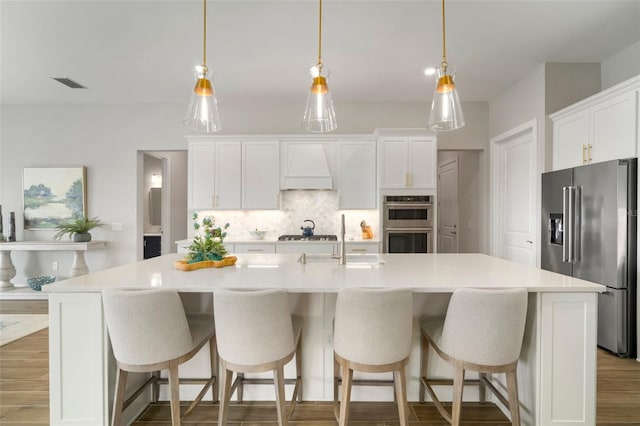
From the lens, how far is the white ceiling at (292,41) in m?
2.65

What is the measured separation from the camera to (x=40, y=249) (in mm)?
4512

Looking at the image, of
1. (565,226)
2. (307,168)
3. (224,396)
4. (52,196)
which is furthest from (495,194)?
(52,196)

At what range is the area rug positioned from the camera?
3309mm

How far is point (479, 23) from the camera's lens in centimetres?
283

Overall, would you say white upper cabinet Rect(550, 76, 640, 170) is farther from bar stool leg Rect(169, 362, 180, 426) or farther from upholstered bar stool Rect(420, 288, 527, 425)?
bar stool leg Rect(169, 362, 180, 426)

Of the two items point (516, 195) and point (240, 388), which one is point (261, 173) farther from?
point (516, 195)

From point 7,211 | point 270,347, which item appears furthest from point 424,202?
point 7,211

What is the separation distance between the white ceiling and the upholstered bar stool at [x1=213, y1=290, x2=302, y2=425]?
236 centimetres

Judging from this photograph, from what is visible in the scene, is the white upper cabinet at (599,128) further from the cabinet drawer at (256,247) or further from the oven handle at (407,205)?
the cabinet drawer at (256,247)

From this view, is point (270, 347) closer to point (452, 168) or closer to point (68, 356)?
point (68, 356)

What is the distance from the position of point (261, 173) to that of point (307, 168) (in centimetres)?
68

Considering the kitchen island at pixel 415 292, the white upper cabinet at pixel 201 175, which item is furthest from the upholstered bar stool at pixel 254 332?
the white upper cabinet at pixel 201 175

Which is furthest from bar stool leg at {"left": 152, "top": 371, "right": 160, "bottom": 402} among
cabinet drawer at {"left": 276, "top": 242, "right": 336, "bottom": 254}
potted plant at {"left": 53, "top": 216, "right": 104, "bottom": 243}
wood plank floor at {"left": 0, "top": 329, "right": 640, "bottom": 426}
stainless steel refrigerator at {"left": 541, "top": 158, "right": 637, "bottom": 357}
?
stainless steel refrigerator at {"left": 541, "top": 158, "right": 637, "bottom": 357}

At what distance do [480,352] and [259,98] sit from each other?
4267mm
